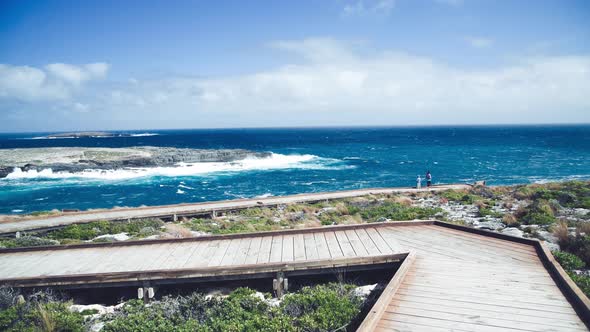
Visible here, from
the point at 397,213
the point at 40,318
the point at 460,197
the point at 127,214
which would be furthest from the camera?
the point at 460,197

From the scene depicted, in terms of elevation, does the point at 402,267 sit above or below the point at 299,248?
→ above

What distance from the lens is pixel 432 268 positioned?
7.55 m

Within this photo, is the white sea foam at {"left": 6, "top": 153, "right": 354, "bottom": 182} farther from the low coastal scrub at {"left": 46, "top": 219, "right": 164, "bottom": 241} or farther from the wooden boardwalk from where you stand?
the low coastal scrub at {"left": 46, "top": 219, "right": 164, "bottom": 241}

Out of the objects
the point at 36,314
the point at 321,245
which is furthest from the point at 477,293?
the point at 36,314

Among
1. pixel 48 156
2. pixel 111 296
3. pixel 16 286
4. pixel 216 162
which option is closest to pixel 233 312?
pixel 111 296

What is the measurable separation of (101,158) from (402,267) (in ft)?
216

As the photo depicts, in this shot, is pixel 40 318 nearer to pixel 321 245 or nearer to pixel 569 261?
pixel 321 245

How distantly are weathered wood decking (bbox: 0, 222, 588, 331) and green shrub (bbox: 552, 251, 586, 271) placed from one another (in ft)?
2.27

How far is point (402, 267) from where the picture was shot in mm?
7363

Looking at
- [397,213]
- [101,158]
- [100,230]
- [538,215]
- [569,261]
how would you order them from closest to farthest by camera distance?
1. [569,261]
2. [538,215]
3. [397,213]
4. [100,230]
5. [101,158]

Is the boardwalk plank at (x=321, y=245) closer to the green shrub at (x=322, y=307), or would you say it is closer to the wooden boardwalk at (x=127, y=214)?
the green shrub at (x=322, y=307)

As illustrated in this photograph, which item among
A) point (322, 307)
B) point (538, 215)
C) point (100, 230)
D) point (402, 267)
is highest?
point (402, 267)

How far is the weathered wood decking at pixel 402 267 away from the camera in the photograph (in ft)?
18.3

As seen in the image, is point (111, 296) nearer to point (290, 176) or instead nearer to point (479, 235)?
point (479, 235)
